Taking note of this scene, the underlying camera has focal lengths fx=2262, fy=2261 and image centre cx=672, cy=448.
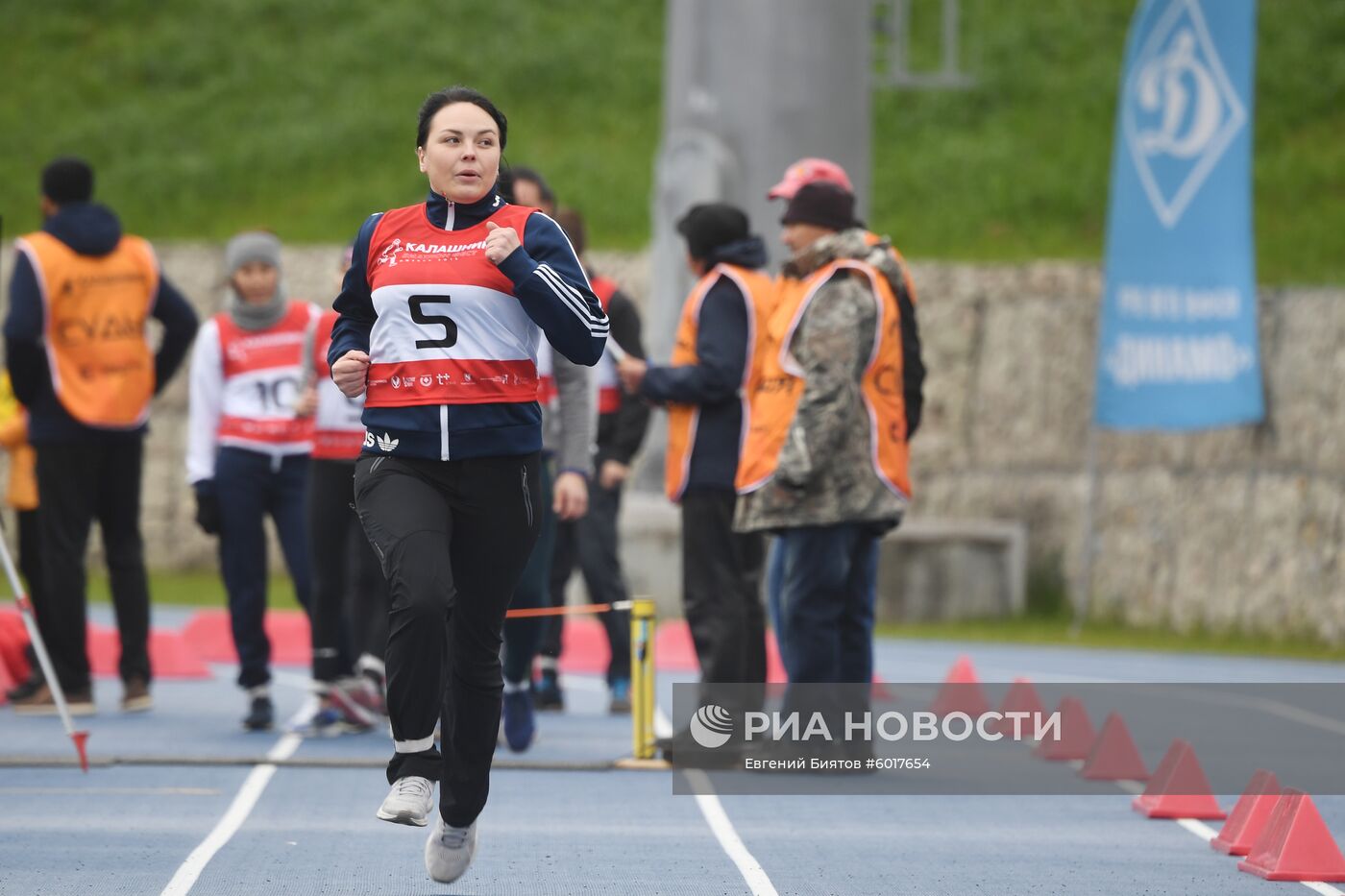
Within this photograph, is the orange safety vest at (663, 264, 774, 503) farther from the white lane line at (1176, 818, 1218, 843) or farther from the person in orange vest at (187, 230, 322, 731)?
the white lane line at (1176, 818, 1218, 843)

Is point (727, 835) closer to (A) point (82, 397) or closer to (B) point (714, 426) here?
(B) point (714, 426)

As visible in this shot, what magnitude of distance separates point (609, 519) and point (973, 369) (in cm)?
896

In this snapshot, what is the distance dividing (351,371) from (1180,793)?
3.32 m

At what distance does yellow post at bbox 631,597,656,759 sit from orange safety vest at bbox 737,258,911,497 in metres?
0.65

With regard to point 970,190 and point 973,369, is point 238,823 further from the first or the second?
point 970,190

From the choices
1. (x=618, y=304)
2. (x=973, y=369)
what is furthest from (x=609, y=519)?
(x=973, y=369)

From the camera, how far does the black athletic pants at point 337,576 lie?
9.13 meters

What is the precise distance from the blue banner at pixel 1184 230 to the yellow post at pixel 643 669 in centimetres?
781

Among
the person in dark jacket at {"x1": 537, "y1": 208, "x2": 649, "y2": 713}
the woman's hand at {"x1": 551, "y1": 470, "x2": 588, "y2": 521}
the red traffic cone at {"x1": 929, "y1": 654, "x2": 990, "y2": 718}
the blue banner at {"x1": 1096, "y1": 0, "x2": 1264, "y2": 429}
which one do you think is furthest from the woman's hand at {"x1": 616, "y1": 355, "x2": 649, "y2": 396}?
the blue banner at {"x1": 1096, "y1": 0, "x2": 1264, "y2": 429}

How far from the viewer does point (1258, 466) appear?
654 inches

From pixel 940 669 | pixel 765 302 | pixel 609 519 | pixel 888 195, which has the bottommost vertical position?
pixel 940 669

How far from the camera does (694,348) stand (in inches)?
335

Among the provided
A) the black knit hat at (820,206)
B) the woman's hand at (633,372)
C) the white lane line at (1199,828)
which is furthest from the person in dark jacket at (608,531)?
the white lane line at (1199,828)

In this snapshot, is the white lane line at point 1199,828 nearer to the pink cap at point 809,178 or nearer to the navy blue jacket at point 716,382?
the navy blue jacket at point 716,382
